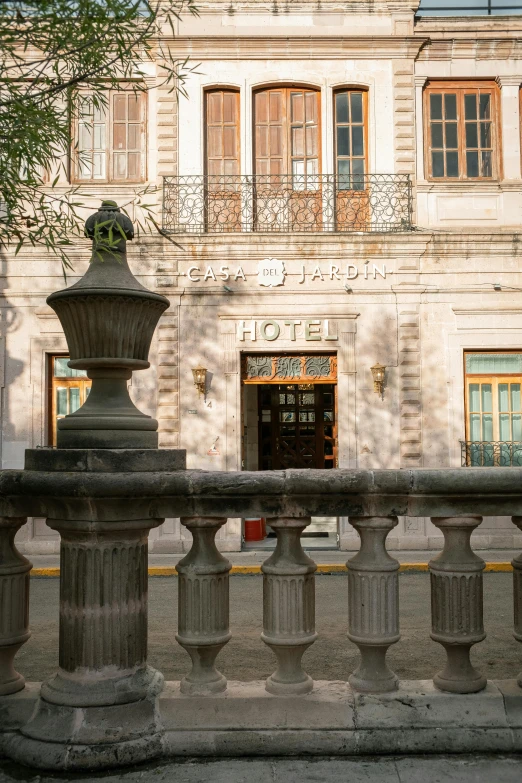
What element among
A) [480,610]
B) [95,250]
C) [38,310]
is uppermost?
[38,310]

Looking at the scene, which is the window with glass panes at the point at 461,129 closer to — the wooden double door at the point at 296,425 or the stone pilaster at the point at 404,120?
the stone pilaster at the point at 404,120

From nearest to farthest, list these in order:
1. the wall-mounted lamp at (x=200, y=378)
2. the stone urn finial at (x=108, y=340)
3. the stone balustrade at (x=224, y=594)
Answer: the stone balustrade at (x=224, y=594)
the stone urn finial at (x=108, y=340)
the wall-mounted lamp at (x=200, y=378)

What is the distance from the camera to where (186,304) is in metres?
13.0

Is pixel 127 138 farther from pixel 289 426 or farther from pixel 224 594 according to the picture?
pixel 224 594

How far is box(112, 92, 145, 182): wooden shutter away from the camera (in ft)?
43.8

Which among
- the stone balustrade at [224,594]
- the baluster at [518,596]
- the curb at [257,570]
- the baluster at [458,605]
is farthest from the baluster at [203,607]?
the curb at [257,570]

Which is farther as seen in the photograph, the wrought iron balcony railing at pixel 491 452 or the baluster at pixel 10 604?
the wrought iron balcony railing at pixel 491 452

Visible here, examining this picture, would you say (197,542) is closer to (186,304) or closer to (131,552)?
(131,552)

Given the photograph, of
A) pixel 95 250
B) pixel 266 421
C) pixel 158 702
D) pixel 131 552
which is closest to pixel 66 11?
pixel 95 250

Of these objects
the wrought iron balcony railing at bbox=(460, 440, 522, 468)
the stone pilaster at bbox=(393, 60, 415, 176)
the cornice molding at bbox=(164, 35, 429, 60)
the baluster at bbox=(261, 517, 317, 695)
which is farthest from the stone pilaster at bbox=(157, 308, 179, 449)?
the baluster at bbox=(261, 517, 317, 695)

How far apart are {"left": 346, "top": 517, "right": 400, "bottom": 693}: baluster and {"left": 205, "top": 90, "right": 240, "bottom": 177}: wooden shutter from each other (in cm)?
1132

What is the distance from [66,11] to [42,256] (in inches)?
354

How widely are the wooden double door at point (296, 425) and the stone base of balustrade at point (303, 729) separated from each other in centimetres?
1304

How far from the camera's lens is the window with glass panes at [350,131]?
13.4 metres
